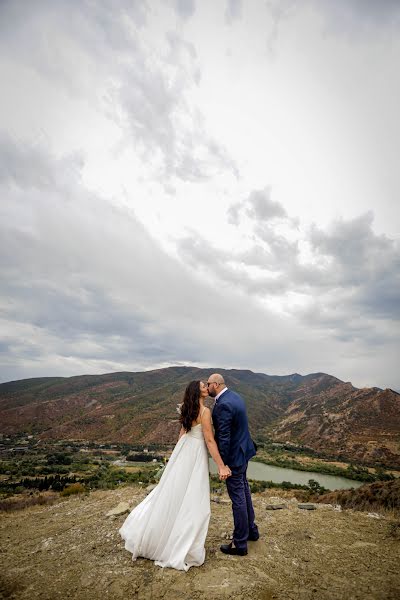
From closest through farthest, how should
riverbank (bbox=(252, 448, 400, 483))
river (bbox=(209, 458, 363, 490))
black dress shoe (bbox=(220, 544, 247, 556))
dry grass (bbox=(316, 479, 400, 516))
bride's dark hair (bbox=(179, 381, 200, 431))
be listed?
black dress shoe (bbox=(220, 544, 247, 556))
bride's dark hair (bbox=(179, 381, 200, 431))
dry grass (bbox=(316, 479, 400, 516))
river (bbox=(209, 458, 363, 490))
riverbank (bbox=(252, 448, 400, 483))

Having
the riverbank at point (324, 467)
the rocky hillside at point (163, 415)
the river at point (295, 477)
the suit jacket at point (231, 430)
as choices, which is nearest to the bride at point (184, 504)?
the suit jacket at point (231, 430)

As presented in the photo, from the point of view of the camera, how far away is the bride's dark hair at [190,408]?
4.25 m

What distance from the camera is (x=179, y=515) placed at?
13.3 ft

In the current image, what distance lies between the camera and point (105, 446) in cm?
5188

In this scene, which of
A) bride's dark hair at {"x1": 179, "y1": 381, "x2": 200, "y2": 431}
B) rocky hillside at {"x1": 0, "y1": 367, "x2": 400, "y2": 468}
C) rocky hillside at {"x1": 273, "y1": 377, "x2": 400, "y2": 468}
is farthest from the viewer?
rocky hillside at {"x1": 0, "y1": 367, "x2": 400, "y2": 468}

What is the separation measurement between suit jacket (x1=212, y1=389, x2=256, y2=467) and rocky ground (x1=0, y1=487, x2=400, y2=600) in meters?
1.30

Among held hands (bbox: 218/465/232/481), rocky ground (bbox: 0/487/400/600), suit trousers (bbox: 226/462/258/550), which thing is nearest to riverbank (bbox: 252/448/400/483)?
rocky ground (bbox: 0/487/400/600)

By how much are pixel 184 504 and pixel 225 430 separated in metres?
1.19

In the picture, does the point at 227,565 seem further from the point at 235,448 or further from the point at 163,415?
the point at 163,415

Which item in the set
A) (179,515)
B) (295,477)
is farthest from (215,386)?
(295,477)

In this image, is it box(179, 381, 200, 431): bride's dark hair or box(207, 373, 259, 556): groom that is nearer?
box(207, 373, 259, 556): groom

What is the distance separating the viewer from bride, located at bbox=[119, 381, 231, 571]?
→ 3.90 m

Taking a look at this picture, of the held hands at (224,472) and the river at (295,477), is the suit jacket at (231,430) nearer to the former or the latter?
the held hands at (224,472)

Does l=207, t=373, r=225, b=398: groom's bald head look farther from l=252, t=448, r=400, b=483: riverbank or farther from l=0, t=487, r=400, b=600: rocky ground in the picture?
l=252, t=448, r=400, b=483: riverbank
